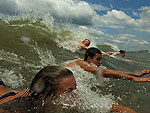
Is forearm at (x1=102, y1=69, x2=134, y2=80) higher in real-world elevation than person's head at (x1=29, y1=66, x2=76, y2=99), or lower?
lower

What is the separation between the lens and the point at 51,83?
1.41 meters

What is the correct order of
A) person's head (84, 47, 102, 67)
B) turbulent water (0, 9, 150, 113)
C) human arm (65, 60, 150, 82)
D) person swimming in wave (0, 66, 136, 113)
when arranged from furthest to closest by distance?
person's head (84, 47, 102, 67) → human arm (65, 60, 150, 82) → turbulent water (0, 9, 150, 113) → person swimming in wave (0, 66, 136, 113)

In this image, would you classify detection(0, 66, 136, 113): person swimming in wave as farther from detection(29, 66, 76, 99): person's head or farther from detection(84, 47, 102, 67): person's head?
detection(84, 47, 102, 67): person's head

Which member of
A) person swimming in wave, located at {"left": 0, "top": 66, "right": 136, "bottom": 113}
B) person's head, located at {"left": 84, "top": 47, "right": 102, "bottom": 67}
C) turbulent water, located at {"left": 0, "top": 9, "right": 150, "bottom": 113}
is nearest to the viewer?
person swimming in wave, located at {"left": 0, "top": 66, "right": 136, "bottom": 113}

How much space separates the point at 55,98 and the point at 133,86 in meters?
3.88

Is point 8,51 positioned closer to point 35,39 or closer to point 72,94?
point 35,39

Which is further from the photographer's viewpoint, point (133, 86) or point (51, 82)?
point (133, 86)

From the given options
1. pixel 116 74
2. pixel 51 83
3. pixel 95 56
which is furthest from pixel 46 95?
pixel 95 56

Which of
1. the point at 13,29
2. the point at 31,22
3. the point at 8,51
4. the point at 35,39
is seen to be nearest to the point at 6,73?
the point at 8,51

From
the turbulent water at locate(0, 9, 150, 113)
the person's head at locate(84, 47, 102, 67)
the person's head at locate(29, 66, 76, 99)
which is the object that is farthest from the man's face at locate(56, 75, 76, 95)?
the person's head at locate(84, 47, 102, 67)

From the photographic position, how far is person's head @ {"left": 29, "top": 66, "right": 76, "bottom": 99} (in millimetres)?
1414

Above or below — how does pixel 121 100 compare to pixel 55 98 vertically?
below

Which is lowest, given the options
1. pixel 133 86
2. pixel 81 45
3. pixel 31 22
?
pixel 133 86

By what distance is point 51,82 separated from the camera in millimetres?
1415
